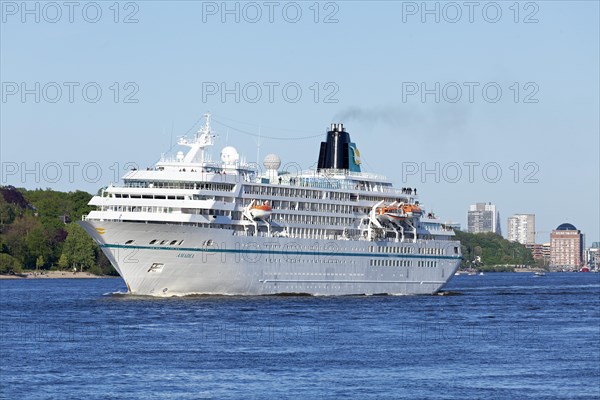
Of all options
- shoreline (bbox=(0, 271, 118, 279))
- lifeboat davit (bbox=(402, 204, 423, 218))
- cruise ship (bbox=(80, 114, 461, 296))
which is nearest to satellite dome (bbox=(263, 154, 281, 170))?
cruise ship (bbox=(80, 114, 461, 296))

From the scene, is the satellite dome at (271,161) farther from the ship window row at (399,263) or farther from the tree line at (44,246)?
the tree line at (44,246)

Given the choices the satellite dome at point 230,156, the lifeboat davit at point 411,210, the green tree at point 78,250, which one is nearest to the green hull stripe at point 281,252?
the lifeboat davit at point 411,210

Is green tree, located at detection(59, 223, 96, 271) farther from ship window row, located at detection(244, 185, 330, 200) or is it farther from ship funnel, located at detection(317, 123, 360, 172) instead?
ship window row, located at detection(244, 185, 330, 200)

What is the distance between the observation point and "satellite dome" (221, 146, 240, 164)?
286 feet

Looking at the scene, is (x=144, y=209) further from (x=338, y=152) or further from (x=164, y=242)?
(x=338, y=152)

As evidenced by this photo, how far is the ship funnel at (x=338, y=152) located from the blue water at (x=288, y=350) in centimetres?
1995

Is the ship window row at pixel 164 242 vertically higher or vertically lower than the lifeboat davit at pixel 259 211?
lower

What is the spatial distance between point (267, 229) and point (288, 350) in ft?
108

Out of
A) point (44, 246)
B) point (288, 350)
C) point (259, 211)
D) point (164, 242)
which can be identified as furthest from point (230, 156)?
point (44, 246)

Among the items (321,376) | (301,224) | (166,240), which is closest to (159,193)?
(166,240)

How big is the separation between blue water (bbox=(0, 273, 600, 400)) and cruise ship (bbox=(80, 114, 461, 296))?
8.28ft

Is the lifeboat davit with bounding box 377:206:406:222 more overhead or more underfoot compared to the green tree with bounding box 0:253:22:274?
more overhead

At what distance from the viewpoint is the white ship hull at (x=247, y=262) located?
7862 cm

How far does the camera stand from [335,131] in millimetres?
101500
